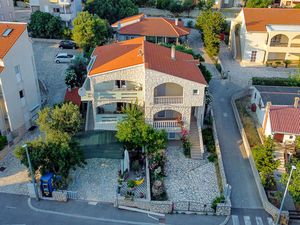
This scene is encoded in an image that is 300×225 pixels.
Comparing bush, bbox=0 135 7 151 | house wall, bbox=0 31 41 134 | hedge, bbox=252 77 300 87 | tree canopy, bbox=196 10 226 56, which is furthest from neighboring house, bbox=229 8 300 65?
bush, bbox=0 135 7 151

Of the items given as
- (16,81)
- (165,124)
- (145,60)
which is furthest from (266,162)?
(16,81)

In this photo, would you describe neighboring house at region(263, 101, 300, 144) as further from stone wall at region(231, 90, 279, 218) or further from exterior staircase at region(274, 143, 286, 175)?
stone wall at region(231, 90, 279, 218)

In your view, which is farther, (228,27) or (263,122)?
(228,27)

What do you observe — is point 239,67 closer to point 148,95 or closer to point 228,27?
point 228,27

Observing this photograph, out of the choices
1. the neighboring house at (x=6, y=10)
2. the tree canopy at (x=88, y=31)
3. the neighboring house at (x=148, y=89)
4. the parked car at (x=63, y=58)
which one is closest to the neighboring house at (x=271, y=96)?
the neighboring house at (x=148, y=89)

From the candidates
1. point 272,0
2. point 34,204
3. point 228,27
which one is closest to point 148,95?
point 34,204

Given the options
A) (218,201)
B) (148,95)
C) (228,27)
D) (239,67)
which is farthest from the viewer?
(228,27)

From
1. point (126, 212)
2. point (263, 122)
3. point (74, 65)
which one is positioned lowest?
point (126, 212)
